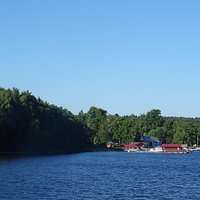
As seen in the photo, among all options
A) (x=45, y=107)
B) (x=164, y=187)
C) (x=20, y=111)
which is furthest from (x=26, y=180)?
(x=45, y=107)

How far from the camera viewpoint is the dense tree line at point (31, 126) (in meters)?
132

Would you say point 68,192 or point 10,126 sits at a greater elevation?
point 10,126

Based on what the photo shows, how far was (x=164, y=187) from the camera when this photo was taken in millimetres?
59906

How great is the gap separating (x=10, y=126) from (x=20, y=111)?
37.8ft

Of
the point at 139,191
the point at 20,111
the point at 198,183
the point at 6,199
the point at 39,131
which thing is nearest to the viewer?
the point at 6,199

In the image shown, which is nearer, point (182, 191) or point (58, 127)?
point (182, 191)

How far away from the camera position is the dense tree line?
132 metres

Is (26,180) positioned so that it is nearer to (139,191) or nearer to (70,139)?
(139,191)

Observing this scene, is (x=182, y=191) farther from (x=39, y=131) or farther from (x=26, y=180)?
(x=39, y=131)

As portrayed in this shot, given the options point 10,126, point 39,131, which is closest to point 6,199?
point 10,126

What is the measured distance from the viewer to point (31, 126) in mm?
146375

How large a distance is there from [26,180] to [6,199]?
17557mm

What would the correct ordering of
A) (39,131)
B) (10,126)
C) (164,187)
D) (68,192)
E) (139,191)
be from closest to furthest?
1. (68,192)
2. (139,191)
3. (164,187)
4. (10,126)
5. (39,131)

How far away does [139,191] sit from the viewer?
55.3 metres
